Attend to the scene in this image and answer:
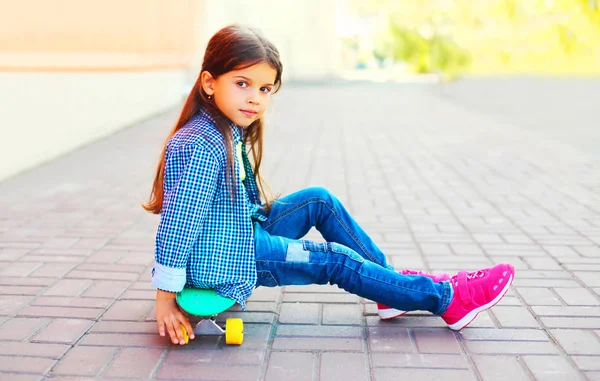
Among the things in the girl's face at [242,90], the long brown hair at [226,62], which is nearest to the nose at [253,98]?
the girl's face at [242,90]

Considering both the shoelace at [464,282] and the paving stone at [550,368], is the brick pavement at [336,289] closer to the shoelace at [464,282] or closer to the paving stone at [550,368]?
the paving stone at [550,368]

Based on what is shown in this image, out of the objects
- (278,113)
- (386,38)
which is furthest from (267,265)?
(386,38)

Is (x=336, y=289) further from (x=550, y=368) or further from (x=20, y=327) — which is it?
(x=20, y=327)

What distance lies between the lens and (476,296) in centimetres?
243

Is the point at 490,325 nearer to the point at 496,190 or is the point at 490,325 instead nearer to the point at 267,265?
the point at 267,265

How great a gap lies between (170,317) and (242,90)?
2.74 feet

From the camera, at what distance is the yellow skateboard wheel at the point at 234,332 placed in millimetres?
2332

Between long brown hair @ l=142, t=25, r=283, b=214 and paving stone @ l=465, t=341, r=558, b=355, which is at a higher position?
long brown hair @ l=142, t=25, r=283, b=214

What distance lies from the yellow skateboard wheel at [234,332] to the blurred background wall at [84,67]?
3849 mm

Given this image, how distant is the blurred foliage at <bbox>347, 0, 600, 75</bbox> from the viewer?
1715cm

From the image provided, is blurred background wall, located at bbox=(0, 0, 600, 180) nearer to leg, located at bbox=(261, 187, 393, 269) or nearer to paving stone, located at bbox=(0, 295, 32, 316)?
paving stone, located at bbox=(0, 295, 32, 316)

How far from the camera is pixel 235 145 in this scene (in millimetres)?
2367

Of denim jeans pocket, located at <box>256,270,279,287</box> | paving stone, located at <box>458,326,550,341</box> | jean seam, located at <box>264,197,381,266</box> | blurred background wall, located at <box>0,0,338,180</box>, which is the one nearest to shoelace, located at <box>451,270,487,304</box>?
paving stone, located at <box>458,326,550,341</box>

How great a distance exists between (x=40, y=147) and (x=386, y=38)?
17.9 metres
